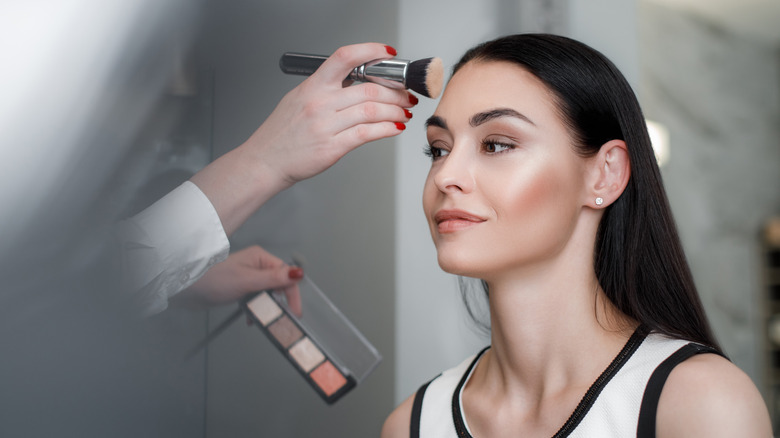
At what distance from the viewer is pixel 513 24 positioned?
1384mm

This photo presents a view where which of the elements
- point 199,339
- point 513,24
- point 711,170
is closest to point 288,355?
point 199,339

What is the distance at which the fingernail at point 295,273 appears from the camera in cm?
93

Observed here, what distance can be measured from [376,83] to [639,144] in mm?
358

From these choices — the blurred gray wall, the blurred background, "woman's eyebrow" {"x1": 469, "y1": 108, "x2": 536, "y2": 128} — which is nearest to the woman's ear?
"woman's eyebrow" {"x1": 469, "y1": 108, "x2": 536, "y2": 128}

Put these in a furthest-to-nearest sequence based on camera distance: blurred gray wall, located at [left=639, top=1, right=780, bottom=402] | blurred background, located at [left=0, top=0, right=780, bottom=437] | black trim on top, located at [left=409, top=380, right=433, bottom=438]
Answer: blurred gray wall, located at [left=639, top=1, right=780, bottom=402], black trim on top, located at [left=409, top=380, right=433, bottom=438], blurred background, located at [left=0, top=0, right=780, bottom=437]

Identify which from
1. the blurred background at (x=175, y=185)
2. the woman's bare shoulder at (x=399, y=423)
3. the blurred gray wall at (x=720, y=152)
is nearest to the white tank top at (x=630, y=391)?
the woman's bare shoulder at (x=399, y=423)

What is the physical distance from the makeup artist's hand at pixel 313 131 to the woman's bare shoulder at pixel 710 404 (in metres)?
0.44

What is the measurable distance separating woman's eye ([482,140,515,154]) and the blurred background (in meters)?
0.25

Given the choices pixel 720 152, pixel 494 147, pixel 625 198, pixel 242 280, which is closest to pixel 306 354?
pixel 242 280

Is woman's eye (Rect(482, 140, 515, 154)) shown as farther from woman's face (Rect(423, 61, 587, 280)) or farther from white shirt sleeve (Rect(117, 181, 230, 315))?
white shirt sleeve (Rect(117, 181, 230, 315))

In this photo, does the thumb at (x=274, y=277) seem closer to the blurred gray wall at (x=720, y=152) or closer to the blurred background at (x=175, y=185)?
the blurred background at (x=175, y=185)

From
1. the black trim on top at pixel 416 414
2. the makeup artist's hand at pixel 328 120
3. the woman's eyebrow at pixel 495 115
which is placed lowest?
the black trim on top at pixel 416 414

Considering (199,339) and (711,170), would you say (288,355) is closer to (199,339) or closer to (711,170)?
(199,339)

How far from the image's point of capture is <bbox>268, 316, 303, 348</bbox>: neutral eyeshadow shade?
2.93 feet
